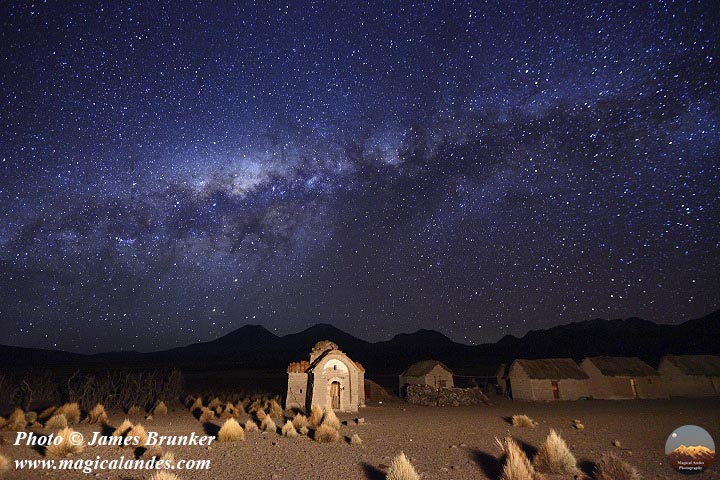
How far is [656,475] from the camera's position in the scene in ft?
33.4

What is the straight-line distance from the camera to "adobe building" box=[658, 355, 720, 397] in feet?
115

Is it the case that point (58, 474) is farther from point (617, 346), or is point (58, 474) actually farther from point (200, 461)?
point (617, 346)

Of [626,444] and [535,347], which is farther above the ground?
[535,347]

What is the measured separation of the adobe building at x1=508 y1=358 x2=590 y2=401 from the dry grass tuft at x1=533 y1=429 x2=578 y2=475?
25.1 meters

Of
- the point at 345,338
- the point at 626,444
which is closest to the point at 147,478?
the point at 626,444

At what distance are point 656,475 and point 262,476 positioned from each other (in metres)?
10.5

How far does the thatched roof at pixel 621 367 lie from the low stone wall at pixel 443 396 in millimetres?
12122

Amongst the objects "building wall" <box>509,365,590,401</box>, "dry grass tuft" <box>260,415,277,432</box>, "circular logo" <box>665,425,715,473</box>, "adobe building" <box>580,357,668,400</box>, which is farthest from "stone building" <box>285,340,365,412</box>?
"adobe building" <box>580,357,668,400</box>

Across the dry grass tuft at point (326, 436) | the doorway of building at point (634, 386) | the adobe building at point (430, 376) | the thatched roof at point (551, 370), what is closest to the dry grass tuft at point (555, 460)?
the dry grass tuft at point (326, 436)

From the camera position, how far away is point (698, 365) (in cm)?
3622

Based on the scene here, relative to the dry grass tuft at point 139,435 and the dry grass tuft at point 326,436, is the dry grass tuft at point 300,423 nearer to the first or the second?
the dry grass tuft at point 326,436

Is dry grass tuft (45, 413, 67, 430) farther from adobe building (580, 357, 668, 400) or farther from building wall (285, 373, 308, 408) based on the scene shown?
adobe building (580, 357, 668, 400)

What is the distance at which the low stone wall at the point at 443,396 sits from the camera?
30.6 m

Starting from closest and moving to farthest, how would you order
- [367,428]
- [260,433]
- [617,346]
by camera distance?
1. [260,433]
2. [367,428]
3. [617,346]
